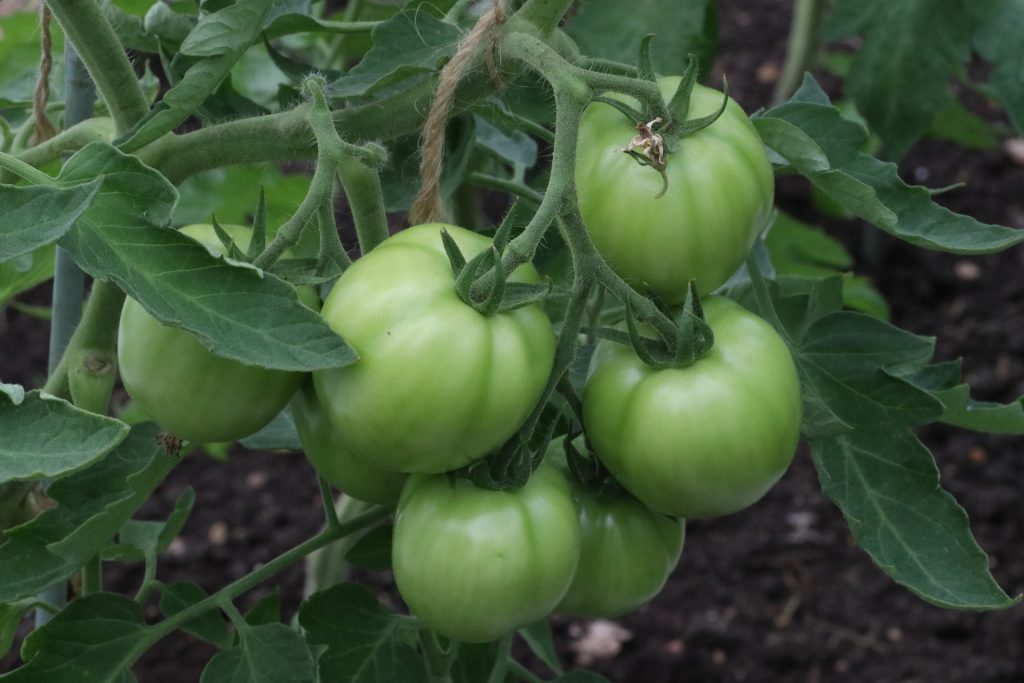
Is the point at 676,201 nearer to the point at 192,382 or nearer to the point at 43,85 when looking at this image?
the point at 192,382

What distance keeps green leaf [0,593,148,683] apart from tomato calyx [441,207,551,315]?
0.43 m

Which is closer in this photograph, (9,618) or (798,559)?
(9,618)

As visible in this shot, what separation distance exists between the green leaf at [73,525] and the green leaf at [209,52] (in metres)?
0.24

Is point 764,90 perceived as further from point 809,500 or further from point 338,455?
point 338,455

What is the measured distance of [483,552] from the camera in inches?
28.0

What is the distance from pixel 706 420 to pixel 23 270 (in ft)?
2.08

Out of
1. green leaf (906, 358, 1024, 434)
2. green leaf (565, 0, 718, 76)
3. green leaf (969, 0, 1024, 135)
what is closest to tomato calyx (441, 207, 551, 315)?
green leaf (906, 358, 1024, 434)

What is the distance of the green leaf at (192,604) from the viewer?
3.17ft

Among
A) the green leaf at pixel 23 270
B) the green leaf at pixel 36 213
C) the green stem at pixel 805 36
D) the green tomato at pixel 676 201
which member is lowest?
the green stem at pixel 805 36

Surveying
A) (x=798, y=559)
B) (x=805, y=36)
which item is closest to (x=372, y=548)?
(x=805, y=36)

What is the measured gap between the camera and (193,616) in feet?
3.08

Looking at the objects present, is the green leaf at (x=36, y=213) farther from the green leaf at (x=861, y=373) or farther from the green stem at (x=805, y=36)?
the green stem at (x=805, y=36)

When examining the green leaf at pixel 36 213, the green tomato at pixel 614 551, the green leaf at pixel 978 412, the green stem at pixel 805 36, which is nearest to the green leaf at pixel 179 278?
the green leaf at pixel 36 213

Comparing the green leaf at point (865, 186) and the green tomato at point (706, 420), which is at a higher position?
the green leaf at point (865, 186)
